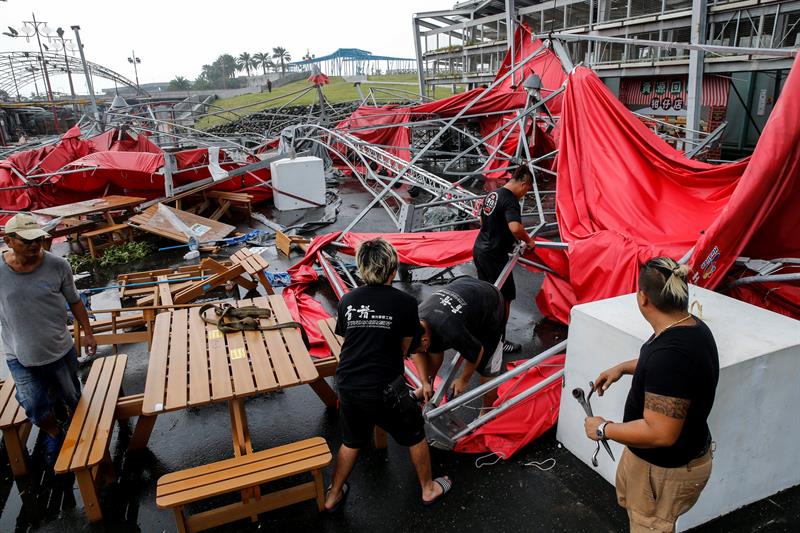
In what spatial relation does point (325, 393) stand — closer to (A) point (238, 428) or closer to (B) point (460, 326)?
(A) point (238, 428)

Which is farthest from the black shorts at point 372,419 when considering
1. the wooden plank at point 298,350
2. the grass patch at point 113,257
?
the grass patch at point 113,257

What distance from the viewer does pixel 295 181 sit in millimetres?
12867

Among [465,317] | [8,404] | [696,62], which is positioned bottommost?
[8,404]

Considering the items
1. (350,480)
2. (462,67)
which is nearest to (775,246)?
(350,480)

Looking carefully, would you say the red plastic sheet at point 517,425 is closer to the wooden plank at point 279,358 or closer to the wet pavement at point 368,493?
the wet pavement at point 368,493

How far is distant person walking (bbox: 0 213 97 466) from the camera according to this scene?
3422 millimetres

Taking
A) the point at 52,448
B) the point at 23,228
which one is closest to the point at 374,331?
the point at 23,228

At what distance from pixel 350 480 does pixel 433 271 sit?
4822 millimetres

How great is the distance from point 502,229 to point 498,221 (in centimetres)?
10

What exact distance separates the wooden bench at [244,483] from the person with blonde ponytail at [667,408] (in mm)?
1845

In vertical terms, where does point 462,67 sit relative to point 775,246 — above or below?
above

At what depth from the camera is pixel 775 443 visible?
3.18 meters

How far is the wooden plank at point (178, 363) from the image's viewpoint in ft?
10.5

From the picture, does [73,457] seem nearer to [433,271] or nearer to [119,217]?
[433,271]
